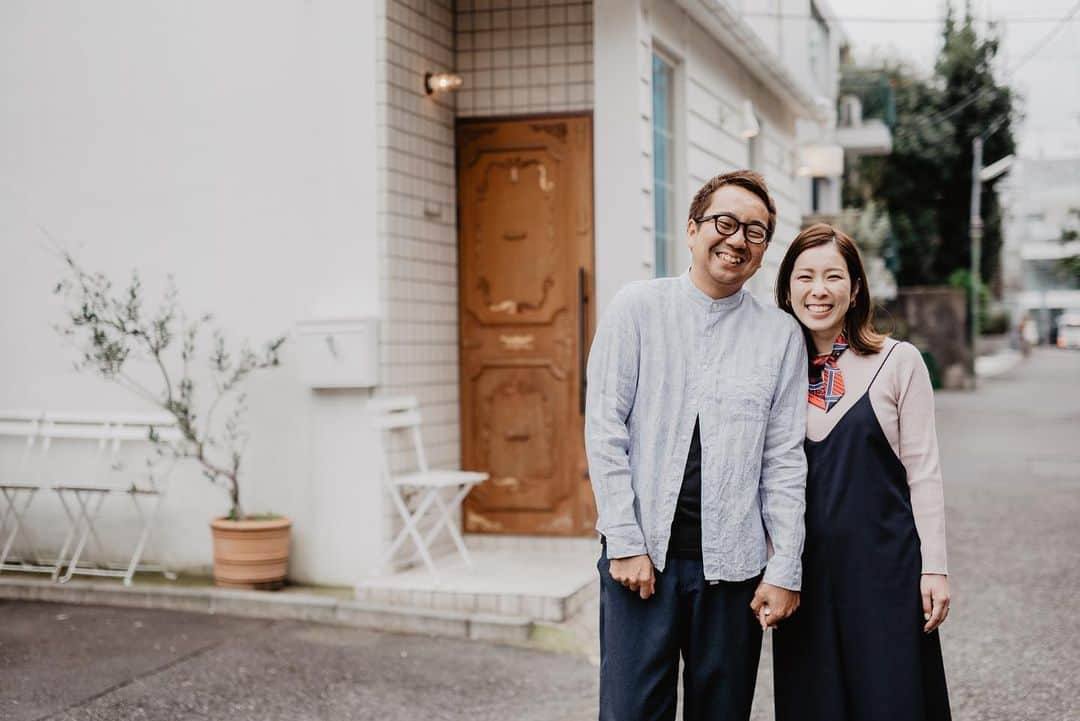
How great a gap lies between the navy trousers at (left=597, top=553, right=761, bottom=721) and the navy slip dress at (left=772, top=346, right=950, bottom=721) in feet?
0.58

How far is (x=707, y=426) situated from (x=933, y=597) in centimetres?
71

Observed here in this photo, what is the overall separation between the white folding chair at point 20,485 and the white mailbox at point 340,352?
1956 mm

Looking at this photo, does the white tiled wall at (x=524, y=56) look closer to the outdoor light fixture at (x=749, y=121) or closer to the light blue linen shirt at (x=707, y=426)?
the outdoor light fixture at (x=749, y=121)

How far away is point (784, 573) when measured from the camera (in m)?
2.91

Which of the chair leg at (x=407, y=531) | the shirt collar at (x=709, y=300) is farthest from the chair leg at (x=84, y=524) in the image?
the shirt collar at (x=709, y=300)

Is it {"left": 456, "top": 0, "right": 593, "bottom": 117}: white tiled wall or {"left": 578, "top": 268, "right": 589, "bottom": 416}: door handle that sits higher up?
{"left": 456, "top": 0, "right": 593, "bottom": 117}: white tiled wall

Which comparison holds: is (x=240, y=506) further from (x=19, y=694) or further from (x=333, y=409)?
(x=19, y=694)

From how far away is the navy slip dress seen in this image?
2963 mm

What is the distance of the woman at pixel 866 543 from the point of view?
2965 mm

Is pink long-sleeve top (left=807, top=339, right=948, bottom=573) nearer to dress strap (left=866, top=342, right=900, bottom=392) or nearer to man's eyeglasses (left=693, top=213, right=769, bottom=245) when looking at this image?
dress strap (left=866, top=342, right=900, bottom=392)

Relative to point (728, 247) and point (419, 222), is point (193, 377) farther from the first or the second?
point (728, 247)

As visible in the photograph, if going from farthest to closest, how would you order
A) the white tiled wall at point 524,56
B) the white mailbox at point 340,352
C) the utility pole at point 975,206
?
1. the utility pole at point 975,206
2. the white tiled wall at point 524,56
3. the white mailbox at point 340,352

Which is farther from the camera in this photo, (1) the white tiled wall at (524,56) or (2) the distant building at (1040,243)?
(2) the distant building at (1040,243)

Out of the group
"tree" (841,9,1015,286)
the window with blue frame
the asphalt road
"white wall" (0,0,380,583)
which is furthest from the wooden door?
"tree" (841,9,1015,286)
